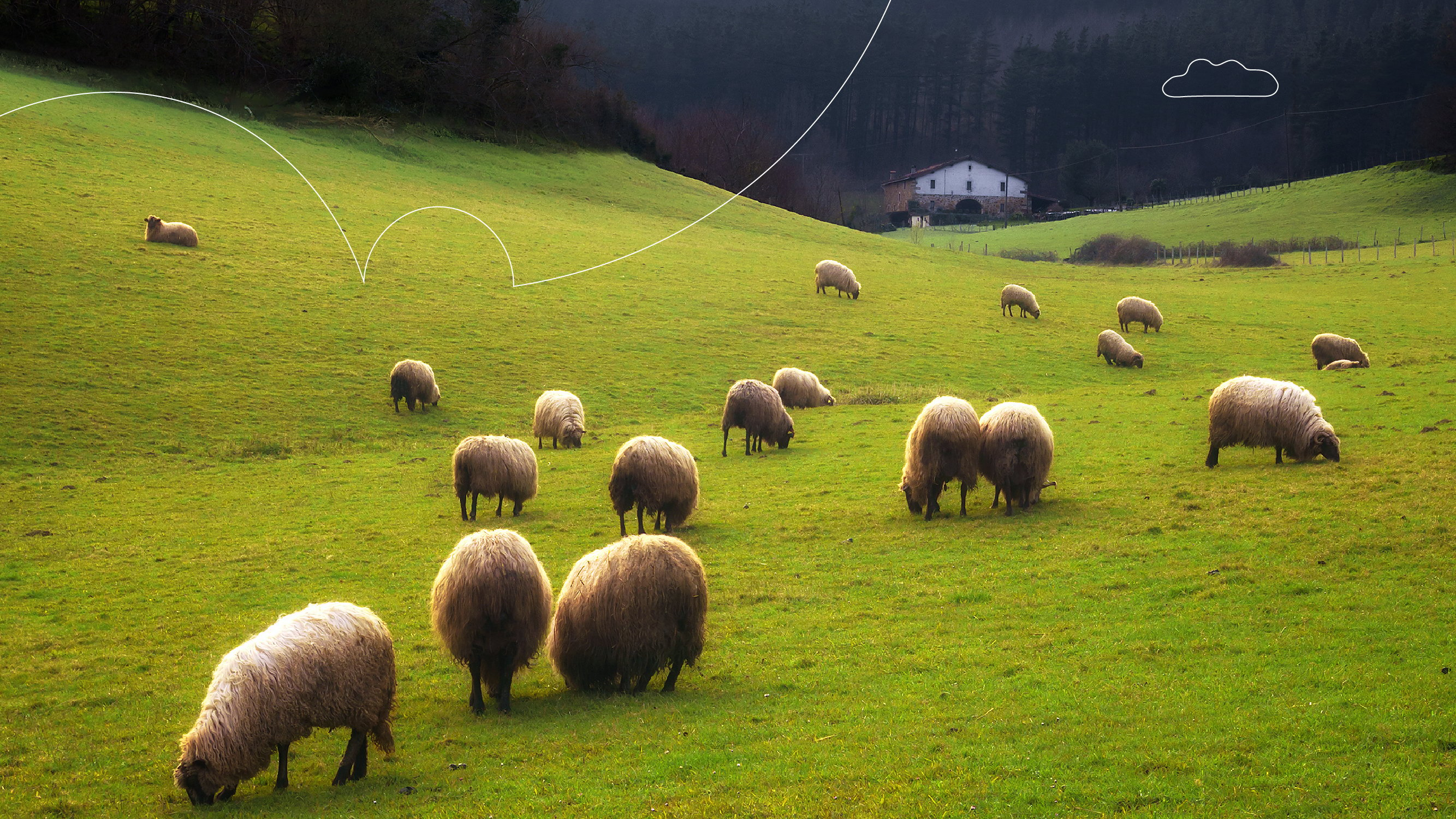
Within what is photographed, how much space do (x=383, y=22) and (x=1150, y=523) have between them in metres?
58.4

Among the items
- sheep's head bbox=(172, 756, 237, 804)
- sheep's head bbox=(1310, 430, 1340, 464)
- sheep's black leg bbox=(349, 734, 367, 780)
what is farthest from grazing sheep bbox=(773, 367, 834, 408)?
sheep's head bbox=(172, 756, 237, 804)

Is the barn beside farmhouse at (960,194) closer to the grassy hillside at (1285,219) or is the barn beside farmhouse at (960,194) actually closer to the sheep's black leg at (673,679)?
the grassy hillside at (1285,219)

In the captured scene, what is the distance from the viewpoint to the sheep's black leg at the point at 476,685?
28.3 ft

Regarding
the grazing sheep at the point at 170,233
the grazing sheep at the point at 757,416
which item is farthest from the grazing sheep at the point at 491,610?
the grazing sheep at the point at 170,233

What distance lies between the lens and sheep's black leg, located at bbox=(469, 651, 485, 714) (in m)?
8.62

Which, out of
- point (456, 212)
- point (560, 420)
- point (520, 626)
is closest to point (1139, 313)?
point (560, 420)

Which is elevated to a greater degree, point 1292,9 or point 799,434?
point 1292,9

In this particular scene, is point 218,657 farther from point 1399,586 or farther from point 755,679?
point 1399,586

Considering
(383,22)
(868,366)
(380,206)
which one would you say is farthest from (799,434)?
(383,22)

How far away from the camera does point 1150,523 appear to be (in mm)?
13172

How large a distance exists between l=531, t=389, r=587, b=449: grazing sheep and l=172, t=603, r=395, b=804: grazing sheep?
13.0 m

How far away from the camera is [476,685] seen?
8633 millimetres

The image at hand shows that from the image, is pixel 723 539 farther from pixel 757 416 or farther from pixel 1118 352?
pixel 1118 352

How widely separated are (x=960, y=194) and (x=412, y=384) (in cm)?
8708
